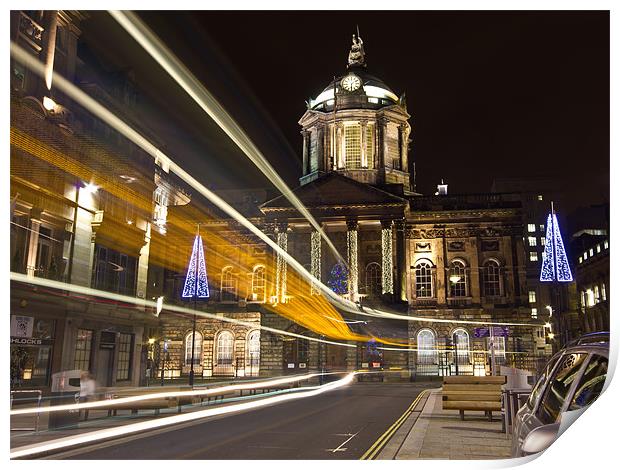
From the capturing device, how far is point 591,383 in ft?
17.1

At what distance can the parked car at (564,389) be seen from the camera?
474cm

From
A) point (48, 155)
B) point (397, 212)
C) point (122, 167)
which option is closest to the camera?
point (48, 155)

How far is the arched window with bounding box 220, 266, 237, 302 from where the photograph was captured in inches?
2245

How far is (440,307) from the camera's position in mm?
52688

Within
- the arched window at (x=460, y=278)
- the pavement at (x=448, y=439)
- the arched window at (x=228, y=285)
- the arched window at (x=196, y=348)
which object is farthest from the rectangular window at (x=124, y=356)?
the arched window at (x=460, y=278)

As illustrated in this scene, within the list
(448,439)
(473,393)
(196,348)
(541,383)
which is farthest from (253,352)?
(541,383)

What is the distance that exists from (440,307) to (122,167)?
35.7 meters

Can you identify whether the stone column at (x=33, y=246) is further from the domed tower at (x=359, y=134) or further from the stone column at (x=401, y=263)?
the domed tower at (x=359, y=134)

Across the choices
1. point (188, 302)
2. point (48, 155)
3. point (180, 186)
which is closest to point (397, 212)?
point (180, 186)

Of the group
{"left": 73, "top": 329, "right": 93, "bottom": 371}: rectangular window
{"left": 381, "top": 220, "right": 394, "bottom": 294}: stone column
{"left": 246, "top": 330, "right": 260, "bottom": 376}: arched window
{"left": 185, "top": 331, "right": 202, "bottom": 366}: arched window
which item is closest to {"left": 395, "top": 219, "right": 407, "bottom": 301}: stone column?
{"left": 381, "top": 220, "right": 394, "bottom": 294}: stone column

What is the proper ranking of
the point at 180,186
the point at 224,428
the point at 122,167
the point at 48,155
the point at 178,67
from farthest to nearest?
the point at 180,186 → the point at 122,167 → the point at 48,155 → the point at 178,67 → the point at 224,428

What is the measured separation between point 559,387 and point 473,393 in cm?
944
